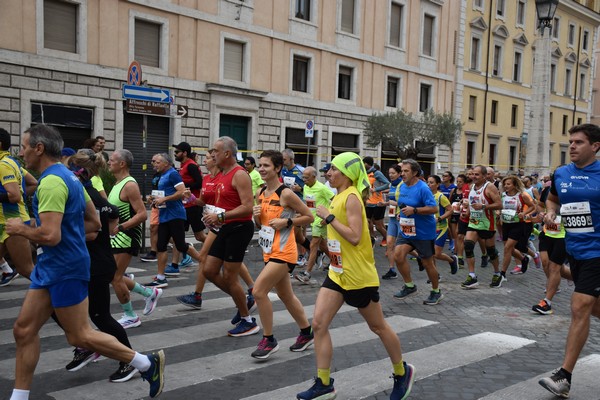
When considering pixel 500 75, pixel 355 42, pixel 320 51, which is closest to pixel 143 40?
pixel 320 51

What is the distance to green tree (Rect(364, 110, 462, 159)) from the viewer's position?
29516 millimetres

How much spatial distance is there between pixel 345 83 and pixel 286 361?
2559 centimetres

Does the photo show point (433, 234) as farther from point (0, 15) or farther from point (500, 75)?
point (500, 75)

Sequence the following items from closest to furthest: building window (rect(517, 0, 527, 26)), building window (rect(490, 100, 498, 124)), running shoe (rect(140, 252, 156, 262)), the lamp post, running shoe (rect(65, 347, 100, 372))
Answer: running shoe (rect(65, 347, 100, 372)) → running shoe (rect(140, 252, 156, 262)) → the lamp post → building window (rect(490, 100, 498, 124)) → building window (rect(517, 0, 527, 26))

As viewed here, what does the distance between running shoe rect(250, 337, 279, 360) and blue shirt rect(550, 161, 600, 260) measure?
267 centimetres

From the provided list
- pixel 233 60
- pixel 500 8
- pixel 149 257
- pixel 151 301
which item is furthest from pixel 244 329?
pixel 500 8

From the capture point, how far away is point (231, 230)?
642 cm

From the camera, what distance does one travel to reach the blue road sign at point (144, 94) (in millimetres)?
12188

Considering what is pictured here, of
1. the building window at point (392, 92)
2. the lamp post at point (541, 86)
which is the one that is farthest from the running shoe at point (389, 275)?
the building window at point (392, 92)

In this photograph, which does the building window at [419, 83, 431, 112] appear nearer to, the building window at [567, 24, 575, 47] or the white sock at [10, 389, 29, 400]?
the building window at [567, 24, 575, 47]

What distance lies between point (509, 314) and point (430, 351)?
92.7 inches

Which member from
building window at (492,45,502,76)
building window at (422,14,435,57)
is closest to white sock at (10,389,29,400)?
building window at (422,14,435,57)

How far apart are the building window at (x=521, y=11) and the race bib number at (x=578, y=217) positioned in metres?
41.4

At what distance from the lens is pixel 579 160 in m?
5.07
